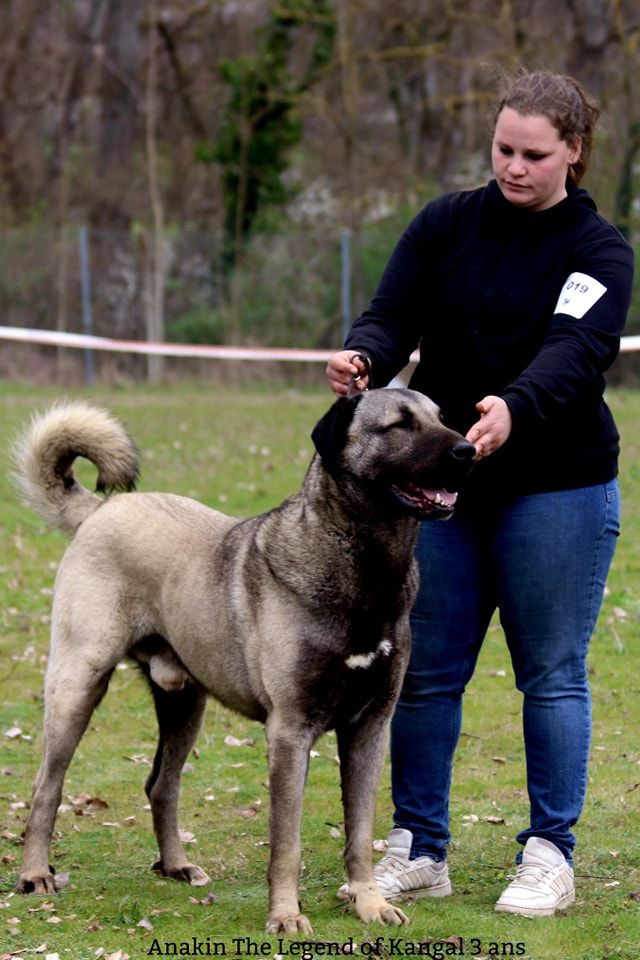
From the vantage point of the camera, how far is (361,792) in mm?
3980

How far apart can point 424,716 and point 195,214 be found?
2073cm

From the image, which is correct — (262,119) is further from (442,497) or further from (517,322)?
(442,497)

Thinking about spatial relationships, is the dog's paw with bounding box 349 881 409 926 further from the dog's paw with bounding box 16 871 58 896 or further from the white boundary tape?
the white boundary tape

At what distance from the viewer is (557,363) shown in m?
3.61

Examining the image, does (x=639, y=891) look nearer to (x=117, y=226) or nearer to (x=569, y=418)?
(x=569, y=418)

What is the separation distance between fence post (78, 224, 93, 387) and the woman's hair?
16035 mm

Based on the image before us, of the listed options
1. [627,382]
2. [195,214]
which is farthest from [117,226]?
[627,382]

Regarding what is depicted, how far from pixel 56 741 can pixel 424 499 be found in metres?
1.57

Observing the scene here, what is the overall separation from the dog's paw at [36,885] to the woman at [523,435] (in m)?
1.06

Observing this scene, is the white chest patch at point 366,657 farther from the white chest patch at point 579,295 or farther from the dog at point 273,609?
the white chest patch at point 579,295

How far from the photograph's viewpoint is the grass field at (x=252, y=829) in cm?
375

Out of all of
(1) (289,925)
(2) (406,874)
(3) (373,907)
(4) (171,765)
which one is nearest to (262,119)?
(4) (171,765)

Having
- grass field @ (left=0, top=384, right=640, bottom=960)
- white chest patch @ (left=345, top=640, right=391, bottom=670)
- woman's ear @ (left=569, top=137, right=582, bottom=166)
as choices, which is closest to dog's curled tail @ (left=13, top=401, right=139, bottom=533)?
grass field @ (left=0, top=384, right=640, bottom=960)

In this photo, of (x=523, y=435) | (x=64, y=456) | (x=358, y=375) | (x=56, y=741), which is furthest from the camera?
(x=64, y=456)
